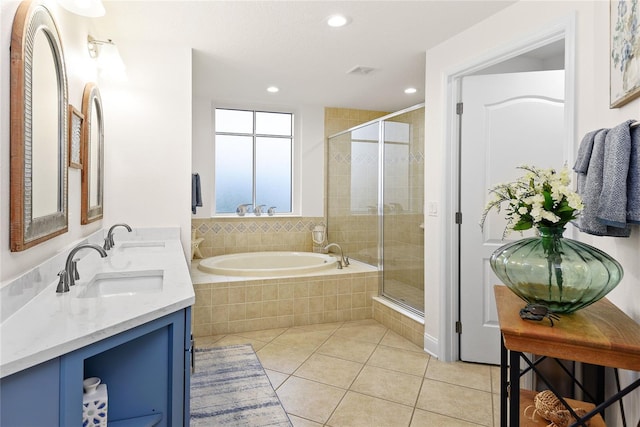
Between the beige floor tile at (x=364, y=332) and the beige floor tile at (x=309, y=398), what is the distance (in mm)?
919

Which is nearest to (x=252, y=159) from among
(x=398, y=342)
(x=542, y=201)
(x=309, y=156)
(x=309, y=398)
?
(x=309, y=156)

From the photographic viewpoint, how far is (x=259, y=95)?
14.9 feet

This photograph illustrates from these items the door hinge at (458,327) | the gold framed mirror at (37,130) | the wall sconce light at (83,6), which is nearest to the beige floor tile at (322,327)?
the door hinge at (458,327)

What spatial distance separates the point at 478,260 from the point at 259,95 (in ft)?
10.1

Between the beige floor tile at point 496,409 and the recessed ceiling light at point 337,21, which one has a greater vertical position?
the recessed ceiling light at point 337,21

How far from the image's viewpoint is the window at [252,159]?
16.0ft

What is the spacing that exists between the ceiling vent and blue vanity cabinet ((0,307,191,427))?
2878 mm

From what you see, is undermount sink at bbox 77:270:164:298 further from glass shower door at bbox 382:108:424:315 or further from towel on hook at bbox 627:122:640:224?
glass shower door at bbox 382:108:424:315

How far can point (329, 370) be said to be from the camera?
8.91 ft

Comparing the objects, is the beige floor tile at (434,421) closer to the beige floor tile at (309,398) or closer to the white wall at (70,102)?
the beige floor tile at (309,398)

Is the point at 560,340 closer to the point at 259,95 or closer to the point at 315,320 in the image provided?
the point at 315,320

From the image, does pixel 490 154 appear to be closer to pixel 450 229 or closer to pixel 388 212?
pixel 450 229

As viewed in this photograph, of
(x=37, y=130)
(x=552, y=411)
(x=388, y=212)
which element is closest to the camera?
(x=552, y=411)

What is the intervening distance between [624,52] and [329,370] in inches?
93.9
